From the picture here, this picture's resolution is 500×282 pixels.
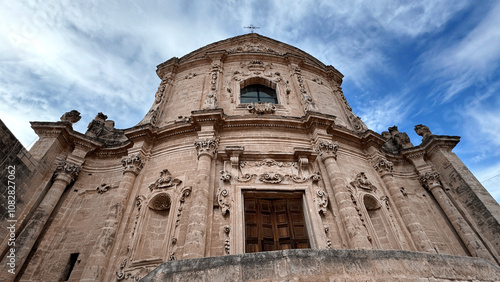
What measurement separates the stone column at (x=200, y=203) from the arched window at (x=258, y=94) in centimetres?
384

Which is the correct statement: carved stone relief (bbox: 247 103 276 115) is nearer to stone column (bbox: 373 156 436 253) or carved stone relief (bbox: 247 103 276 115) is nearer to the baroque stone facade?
the baroque stone facade

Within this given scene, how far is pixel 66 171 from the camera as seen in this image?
30.0ft

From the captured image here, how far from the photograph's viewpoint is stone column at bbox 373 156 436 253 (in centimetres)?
766

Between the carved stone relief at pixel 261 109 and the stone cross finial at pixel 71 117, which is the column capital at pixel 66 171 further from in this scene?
the carved stone relief at pixel 261 109

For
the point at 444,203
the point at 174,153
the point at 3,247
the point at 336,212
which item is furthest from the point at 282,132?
the point at 3,247

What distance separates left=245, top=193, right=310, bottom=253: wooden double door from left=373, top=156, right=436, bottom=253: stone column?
3.60 meters

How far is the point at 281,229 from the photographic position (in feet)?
24.9

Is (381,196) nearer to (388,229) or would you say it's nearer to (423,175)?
(388,229)

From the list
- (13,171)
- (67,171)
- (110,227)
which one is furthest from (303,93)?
(13,171)

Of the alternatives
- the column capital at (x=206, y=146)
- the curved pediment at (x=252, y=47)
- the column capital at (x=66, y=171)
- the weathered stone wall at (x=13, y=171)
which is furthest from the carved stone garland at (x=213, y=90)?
the weathered stone wall at (x=13, y=171)

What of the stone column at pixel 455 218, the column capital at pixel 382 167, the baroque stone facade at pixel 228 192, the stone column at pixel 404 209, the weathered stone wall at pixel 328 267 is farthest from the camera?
the column capital at pixel 382 167

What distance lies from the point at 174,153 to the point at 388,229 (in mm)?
7777

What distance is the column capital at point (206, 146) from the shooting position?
27.5ft

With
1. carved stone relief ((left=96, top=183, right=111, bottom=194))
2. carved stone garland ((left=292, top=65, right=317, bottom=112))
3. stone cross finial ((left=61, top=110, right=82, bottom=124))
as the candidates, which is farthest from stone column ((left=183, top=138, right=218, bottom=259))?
stone cross finial ((left=61, top=110, right=82, bottom=124))
